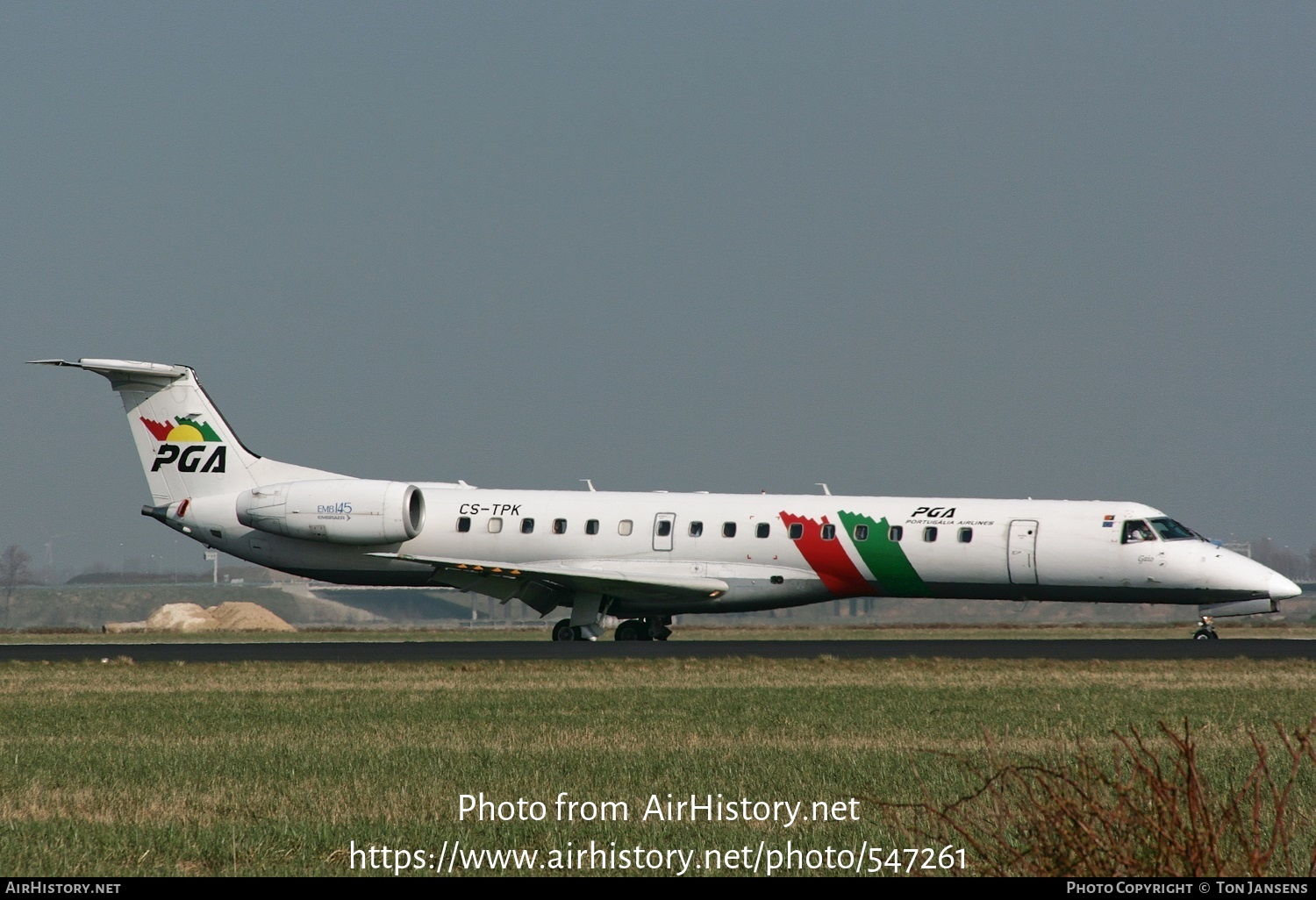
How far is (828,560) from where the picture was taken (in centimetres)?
3306

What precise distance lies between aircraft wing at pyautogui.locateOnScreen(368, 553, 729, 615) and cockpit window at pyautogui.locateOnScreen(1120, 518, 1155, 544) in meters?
8.47

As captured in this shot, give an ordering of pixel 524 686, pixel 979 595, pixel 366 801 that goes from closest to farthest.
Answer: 1. pixel 366 801
2. pixel 524 686
3. pixel 979 595

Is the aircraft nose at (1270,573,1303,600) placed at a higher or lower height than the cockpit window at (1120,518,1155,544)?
lower

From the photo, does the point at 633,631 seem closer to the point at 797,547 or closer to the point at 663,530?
the point at 663,530

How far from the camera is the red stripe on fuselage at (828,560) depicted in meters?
33.0

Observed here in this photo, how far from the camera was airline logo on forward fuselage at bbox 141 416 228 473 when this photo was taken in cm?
3631

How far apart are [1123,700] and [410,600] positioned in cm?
10352

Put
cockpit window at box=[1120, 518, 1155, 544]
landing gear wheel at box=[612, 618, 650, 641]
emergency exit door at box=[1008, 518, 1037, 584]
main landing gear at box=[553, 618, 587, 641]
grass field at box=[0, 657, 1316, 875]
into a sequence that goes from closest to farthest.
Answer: grass field at box=[0, 657, 1316, 875]
cockpit window at box=[1120, 518, 1155, 544]
emergency exit door at box=[1008, 518, 1037, 584]
main landing gear at box=[553, 618, 587, 641]
landing gear wheel at box=[612, 618, 650, 641]

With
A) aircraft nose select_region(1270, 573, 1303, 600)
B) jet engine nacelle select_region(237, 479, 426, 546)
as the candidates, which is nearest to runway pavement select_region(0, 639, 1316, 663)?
aircraft nose select_region(1270, 573, 1303, 600)

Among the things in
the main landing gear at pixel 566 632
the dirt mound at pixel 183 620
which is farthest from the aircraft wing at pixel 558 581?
the dirt mound at pixel 183 620

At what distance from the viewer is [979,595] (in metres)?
32.9

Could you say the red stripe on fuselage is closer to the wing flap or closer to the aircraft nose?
the wing flap
